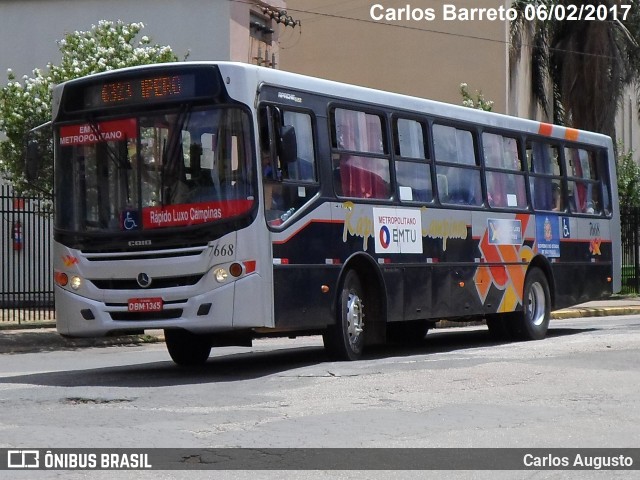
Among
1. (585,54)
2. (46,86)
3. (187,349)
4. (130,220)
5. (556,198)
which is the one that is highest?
(585,54)

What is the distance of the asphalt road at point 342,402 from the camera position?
344 inches

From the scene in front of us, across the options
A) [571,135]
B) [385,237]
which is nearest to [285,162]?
[385,237]

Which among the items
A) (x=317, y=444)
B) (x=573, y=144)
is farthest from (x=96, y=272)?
(x=573, y=144)

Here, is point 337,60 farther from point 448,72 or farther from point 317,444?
point 317,444

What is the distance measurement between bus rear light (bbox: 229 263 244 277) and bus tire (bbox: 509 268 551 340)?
6.59m

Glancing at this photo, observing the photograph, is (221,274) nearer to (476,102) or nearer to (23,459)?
(23,459)

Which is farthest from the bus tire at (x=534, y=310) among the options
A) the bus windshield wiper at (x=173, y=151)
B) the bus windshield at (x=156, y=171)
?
the bus windshield wiper at (x=173, y=151)

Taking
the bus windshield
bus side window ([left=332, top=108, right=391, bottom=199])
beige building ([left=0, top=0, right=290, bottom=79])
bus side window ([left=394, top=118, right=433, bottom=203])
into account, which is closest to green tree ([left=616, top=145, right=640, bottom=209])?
beige building ([left=0, top=0, right=290, bottom=79])

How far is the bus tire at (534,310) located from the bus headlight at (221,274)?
6647 mm

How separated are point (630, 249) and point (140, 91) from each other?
22.8 metres

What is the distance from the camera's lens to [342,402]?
1057cm

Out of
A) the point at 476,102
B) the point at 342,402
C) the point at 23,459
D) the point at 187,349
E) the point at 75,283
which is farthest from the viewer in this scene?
the point at 476,102

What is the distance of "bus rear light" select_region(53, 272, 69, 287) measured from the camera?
44.3 ft

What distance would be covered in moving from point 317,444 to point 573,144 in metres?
12.5
